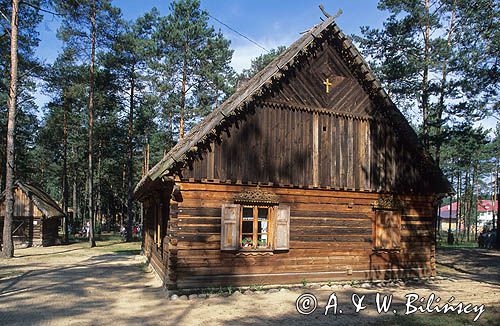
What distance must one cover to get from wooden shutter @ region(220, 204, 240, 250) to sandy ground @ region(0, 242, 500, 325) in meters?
1.43

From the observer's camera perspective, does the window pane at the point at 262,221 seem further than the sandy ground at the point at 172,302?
Yes

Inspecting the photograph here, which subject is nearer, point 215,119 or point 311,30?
point 215,119

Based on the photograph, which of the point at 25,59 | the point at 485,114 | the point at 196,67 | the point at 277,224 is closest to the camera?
the point at 277,224

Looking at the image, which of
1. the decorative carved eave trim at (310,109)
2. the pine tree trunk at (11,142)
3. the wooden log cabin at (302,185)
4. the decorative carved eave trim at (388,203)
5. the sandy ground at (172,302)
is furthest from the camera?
the pine tree trunk at (11,142)

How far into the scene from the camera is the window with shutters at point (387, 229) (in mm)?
15133

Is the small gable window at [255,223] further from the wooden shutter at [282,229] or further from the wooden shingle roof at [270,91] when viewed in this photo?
the wooden shingle roof at [270,91]

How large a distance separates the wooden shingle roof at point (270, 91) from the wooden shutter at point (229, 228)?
5.93 feet

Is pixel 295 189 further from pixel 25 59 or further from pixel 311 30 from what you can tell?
pixel 25 59

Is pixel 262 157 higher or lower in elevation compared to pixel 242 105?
lower

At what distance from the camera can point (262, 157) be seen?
43.2ft

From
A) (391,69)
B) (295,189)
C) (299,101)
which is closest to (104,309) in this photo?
(295,189)

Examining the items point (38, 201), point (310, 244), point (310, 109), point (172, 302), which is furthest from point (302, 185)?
point (38, 201)

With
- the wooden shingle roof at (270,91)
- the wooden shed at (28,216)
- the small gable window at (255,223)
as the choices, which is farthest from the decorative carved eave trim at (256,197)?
the wooden shed at (28,216)

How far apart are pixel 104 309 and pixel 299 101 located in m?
8.48
